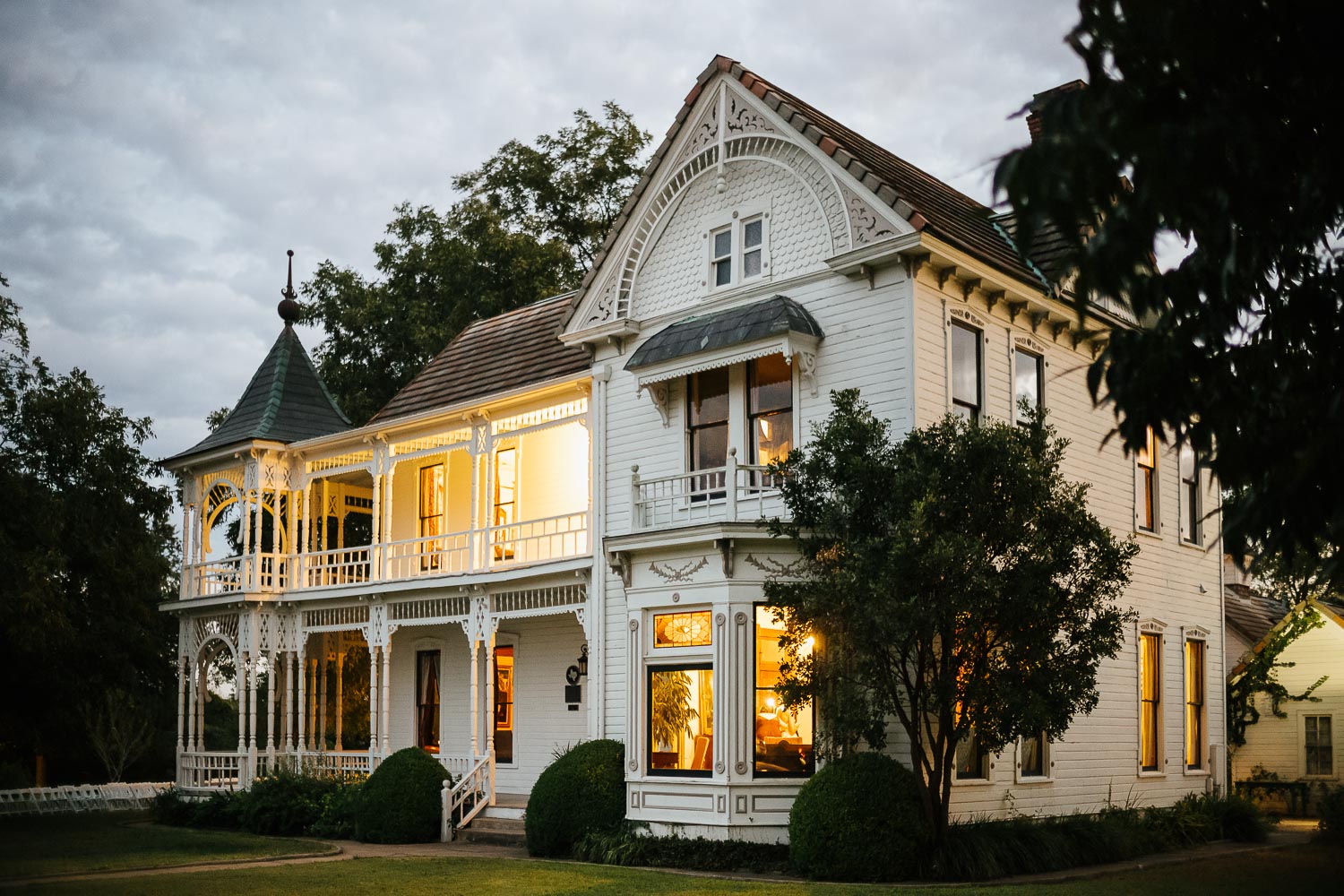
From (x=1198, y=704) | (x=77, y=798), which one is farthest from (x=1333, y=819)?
(x=77, y=798)

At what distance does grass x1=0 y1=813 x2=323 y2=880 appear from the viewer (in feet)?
57.1

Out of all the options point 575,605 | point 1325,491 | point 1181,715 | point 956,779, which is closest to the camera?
point 1325,491

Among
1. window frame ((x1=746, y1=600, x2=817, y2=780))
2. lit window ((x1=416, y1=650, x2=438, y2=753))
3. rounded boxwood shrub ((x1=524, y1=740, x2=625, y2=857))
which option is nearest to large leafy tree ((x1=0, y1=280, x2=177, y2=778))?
lit window ((x1=416, y1=650, x2=438, y2=753))

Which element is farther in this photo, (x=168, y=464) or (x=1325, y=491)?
(x=168, y=464)

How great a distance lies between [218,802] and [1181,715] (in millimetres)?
16880

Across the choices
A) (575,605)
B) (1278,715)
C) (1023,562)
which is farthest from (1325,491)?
(1278,715)

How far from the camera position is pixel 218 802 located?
2466cm

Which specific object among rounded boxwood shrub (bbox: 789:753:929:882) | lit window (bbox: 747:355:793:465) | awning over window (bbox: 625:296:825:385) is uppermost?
awning over window (bbox: 625:296:825:385)

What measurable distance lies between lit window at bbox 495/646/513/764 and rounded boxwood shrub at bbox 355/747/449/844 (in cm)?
240

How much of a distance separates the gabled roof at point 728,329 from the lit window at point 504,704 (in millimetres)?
6939

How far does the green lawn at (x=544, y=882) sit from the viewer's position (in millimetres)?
14344

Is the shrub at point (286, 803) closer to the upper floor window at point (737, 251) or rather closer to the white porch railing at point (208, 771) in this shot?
the white porch railing at point (208, 771)

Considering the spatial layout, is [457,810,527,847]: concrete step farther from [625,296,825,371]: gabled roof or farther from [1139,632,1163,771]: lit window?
[1139,632,1163,771]: lit window

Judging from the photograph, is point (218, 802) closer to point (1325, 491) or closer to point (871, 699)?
point (871, 699)
